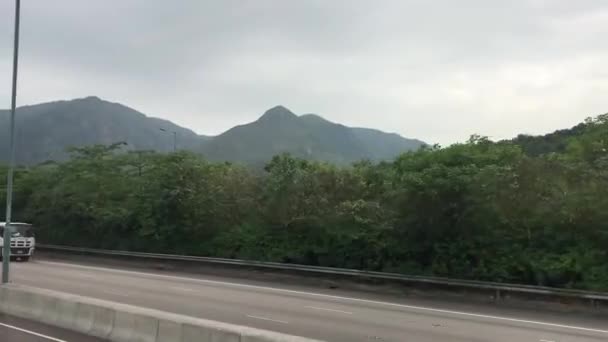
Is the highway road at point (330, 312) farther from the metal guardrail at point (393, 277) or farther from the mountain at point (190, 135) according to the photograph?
the mountain at point (190, 135)

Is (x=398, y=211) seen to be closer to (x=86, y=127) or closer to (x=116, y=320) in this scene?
(x=116, y=320)

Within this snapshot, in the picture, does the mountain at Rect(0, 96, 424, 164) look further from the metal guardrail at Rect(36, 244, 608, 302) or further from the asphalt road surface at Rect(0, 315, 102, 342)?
the asphalt road surface at Rect(0, 315, 102, 342)

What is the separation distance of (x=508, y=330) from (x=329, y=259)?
1347cm

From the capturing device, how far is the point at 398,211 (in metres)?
25.1

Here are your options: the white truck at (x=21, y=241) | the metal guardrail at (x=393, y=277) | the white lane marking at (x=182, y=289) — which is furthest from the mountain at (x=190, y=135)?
the white lane marking at (x=182, y=289)

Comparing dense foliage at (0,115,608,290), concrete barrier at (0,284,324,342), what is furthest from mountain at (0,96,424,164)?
concrete barrier at (0,284,324,342)

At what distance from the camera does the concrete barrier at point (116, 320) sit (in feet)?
29.5

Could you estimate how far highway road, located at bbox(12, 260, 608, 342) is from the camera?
14.5m

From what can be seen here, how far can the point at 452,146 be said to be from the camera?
1009 inches

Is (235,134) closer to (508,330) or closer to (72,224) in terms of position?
(72,224)

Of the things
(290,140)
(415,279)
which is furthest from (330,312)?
(290,140)

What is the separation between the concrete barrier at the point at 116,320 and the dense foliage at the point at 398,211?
1376 cm

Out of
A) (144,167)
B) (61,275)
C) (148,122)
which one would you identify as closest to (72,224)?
(144,167)

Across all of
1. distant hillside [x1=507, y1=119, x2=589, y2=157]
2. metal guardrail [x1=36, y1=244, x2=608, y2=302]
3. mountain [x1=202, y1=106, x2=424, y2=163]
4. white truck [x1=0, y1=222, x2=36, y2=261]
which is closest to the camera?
metal guardrail [x1=36, y1=244, x2=608, y2=302]
